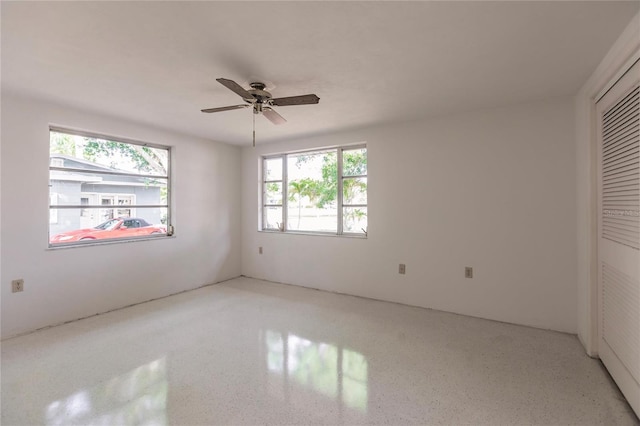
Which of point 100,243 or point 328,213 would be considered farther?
point 328,213

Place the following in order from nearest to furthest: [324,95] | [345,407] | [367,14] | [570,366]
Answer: [367,14], [345,407], [570,366], [324,95]

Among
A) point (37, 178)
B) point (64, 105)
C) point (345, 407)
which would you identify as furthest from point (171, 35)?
point (345, 407)

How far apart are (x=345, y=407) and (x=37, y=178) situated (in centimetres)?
353

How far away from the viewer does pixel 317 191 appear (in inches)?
177

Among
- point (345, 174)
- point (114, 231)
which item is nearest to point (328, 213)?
point (345, 174)

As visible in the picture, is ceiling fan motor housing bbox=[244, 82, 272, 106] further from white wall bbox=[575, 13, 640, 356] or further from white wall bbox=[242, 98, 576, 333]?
white wall bbox=[575, 13, 640, 356]

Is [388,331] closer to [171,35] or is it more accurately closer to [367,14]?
[367,14]

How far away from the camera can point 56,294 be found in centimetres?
304

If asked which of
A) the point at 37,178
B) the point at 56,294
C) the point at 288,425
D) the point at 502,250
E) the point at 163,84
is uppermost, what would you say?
the point at 163,84

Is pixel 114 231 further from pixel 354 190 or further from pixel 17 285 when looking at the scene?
pixel 354 190

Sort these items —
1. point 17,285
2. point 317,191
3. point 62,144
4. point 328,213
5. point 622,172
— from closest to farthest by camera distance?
point 622,172 < point 17,285 < point 62,144 < point 328,213 < point 317,191

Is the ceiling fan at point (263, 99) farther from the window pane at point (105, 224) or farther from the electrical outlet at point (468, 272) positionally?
the electrical outlet at point (468, 272)

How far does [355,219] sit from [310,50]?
2.56m

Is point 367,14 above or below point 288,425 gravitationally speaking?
above
